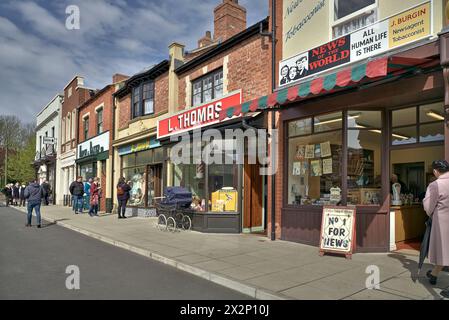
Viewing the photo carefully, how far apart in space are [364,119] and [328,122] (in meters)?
0.83

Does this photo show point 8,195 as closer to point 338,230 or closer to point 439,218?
point 338,230

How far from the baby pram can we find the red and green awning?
378 centimetres

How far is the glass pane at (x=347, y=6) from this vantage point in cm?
806

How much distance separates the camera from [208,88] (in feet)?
42.3

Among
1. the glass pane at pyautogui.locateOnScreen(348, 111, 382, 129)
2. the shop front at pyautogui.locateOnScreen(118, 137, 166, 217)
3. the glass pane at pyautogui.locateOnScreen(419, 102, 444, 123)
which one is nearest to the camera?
the glass pane at pyautogui.locateOnScreen(419, 102, 444, 123)

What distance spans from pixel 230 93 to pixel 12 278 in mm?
7544

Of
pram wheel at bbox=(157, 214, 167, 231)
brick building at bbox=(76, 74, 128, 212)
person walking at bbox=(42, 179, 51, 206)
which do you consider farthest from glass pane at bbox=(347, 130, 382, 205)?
person walking at bbox=(42, 179, 51, 206)

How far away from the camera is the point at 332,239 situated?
7617 mm

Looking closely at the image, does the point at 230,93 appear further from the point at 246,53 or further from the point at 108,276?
the point at 108,276

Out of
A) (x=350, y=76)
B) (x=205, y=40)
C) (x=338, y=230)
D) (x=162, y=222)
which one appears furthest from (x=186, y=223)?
(x=205, y=40)

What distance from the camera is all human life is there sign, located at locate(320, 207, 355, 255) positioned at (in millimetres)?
7398

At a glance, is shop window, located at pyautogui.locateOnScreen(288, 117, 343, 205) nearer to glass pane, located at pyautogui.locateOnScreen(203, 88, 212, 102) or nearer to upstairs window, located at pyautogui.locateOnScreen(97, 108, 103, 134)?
glass pane, located at pyautogui.locateOnScreen(203, 88, 212, 102)

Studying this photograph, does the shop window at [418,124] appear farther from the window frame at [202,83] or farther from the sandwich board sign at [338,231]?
the window frame at [202,83]

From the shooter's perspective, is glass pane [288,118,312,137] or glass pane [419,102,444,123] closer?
glass pane [419,102,444,123]
